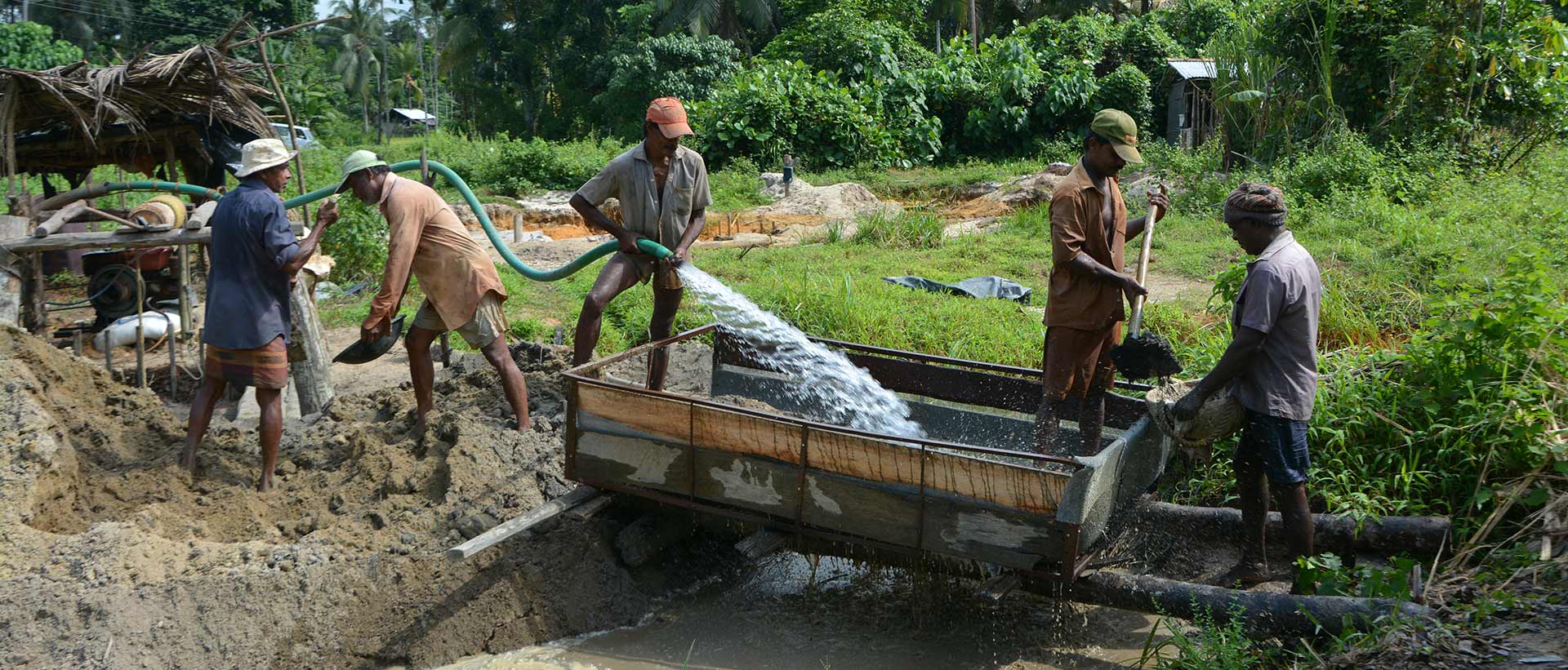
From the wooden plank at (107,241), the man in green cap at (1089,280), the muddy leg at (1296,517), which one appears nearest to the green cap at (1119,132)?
the man in green cap at (1089,280)

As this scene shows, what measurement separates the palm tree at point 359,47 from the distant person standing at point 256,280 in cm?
3749

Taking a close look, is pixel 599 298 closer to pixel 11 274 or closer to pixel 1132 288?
pixel 1132 288

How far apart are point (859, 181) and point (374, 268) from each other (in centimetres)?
791

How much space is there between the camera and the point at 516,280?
9.09 m

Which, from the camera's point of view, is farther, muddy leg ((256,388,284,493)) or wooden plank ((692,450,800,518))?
muddy leg ((256,388,284,493))

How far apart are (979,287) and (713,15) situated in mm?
21210

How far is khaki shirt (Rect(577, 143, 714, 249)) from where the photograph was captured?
16.1 feet

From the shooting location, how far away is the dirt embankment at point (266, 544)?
3570mm

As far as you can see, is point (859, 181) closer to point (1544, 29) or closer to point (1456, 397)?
point (1544, 29)

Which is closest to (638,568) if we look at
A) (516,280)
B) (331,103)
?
(516,280)

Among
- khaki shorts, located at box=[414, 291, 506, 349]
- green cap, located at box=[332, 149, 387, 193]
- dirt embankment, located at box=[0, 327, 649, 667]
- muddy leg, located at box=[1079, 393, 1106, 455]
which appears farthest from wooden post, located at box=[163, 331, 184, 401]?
muddy leg, located at box=[1079, 393, 1106, 455]

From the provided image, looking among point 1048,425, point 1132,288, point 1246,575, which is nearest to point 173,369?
point 1048,425

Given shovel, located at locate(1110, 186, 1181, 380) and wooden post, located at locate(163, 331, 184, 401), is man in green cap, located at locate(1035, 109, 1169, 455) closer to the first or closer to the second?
shovel, located at locate(1110, 186, 1181, 380)

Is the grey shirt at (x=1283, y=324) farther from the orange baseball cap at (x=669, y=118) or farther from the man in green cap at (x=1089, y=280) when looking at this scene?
the orange baseball cap at (x=669, y=118)
